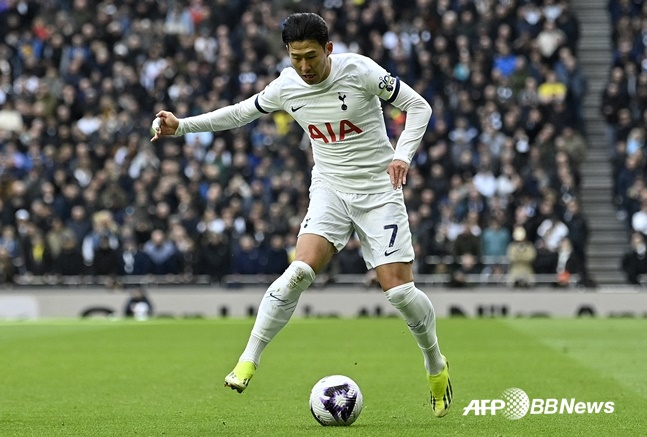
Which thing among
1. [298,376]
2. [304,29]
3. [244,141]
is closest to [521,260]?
[244,141]

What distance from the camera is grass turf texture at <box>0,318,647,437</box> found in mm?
8945

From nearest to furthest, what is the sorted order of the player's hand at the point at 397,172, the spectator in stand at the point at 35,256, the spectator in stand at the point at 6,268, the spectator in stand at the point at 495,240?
the player's hand at the point at 397,172
the spectator in stand at the point at 495,240
the spectator in stand at the point at 6,268
the spectator in stand at the point at 35,256

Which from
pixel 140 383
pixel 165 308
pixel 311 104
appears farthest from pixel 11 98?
pixel 311 104

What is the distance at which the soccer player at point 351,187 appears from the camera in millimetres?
9117

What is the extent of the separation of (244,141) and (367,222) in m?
18.8

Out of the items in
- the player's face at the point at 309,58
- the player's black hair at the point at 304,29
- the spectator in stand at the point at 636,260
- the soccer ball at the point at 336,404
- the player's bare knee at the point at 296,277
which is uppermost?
the player's black hair at the point at 304,29

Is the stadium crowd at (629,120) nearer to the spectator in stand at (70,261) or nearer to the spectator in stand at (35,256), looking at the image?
the spectator in stand at (70,261)

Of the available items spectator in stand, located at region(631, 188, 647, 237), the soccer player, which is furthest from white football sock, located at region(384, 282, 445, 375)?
spectator in stand, located at region(631, 188, 647, 237)

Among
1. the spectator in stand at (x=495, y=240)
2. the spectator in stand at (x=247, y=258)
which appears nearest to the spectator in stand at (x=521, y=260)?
the spectator in stand at (x=495, y=240)

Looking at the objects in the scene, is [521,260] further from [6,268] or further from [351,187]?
[351,187]

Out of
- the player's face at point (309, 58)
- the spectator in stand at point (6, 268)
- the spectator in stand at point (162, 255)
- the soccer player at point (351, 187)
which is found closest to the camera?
the player's face at point (309, 58)

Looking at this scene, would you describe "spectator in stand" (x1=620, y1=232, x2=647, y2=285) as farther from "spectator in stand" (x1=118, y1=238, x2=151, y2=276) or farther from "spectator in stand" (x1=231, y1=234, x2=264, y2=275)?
"spectator in stand" (x1=118, y1=238, x2=151, y2=276)

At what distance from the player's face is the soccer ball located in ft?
6.89

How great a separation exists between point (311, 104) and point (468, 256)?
1668cm
